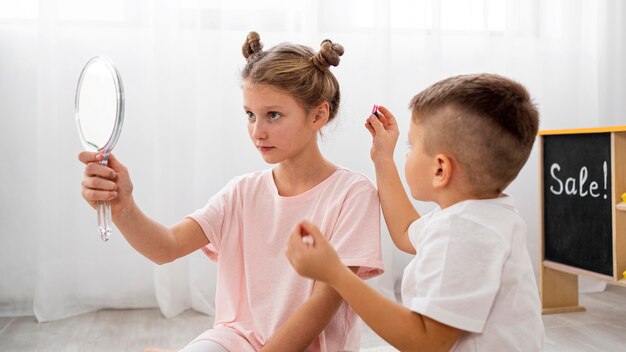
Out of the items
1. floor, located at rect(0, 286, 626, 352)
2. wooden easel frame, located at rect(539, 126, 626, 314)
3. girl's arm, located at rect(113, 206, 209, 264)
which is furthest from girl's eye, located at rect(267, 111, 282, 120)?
wooden easel frame, located at rect(539, 126, 626, 314)

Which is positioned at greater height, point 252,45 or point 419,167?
point 252,45

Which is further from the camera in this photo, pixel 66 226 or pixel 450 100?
pixel 66 226

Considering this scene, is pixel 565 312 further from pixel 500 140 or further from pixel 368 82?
pixel 500 140

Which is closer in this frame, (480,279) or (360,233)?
(480,279)

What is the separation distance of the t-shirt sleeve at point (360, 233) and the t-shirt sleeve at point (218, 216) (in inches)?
8.7

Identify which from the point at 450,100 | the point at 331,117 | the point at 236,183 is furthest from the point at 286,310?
the point at 450,100

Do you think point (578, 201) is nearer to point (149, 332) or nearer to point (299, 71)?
point (299, 71)

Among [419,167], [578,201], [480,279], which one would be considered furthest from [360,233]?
[578,201]

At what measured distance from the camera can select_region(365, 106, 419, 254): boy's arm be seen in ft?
3.82

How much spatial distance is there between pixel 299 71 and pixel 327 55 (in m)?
0.06

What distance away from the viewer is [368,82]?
234cm

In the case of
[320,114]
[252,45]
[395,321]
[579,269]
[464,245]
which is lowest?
[579,269]

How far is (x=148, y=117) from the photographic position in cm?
220

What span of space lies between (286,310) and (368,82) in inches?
52.5
